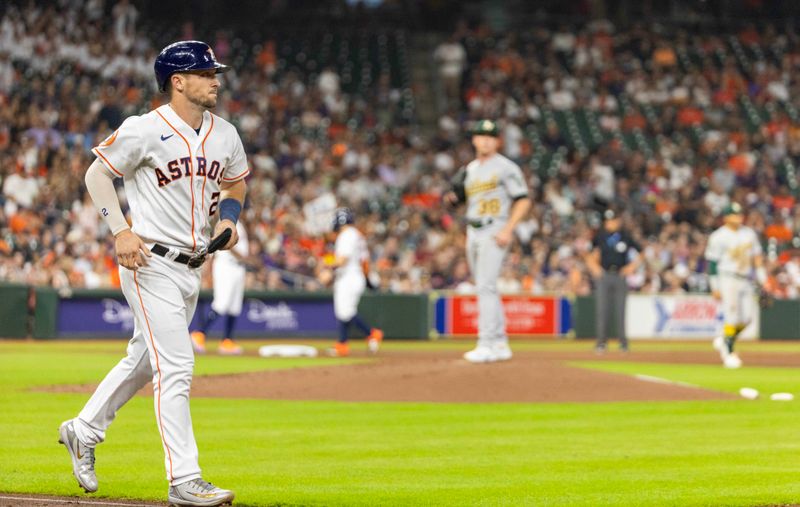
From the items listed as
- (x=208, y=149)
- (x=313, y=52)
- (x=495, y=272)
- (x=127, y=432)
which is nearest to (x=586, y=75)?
(x=313, y=52)

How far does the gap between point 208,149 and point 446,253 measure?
20.0m

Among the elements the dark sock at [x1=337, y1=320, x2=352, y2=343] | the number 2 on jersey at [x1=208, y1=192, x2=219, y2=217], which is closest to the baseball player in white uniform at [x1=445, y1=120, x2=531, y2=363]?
the dark sock at [x1=337, y1=320, x2=352, y2=343]

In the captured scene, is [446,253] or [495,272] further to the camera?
[446,253]

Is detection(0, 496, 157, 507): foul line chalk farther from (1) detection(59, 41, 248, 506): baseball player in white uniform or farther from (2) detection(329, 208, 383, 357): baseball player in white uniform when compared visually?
(2) detection(329, 208, 383, 357): baseball player in white uniform

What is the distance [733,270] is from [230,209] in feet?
39.9

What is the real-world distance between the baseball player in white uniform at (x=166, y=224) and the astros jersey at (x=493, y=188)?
6.80 meters

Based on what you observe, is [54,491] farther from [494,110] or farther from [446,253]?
Answer: [494,110]

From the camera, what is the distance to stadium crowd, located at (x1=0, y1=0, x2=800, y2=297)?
81.6 ft

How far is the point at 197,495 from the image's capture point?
6.06 meters

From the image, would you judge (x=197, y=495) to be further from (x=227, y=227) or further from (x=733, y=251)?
(x=733, y=251)

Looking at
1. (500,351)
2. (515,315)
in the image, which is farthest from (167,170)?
(515,315)

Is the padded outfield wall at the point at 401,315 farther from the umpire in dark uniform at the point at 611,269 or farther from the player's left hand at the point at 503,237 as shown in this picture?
the player's left hand at the point at 503,237

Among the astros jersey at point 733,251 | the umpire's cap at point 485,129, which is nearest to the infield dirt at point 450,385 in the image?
the umpire's cap at point 485,129

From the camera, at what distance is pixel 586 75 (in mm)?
33781
